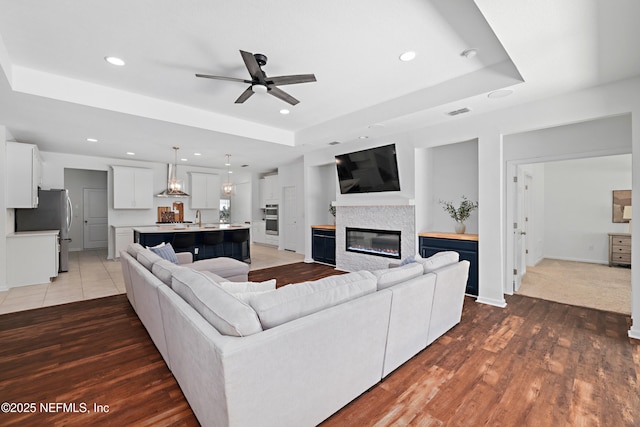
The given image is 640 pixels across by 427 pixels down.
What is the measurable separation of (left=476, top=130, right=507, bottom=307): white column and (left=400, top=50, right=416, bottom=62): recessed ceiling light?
1699 mm

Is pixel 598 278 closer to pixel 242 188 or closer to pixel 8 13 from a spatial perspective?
pixel 8 13

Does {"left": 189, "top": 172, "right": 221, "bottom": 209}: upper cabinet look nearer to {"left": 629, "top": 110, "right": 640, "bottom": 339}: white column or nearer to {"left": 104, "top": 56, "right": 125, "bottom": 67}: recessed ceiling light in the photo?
{"left": 104, "top": 56, "right": 125, "bottom": 67}: recessed ceiling light

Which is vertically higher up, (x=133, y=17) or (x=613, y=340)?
(x=133, y=17)


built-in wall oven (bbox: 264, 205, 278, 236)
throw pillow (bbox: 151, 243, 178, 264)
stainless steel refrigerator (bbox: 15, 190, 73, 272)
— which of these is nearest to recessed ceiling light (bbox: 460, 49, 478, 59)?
throw pillow (bbox: 151, 243, 178, 264)

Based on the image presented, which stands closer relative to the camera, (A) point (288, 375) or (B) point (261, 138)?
(A) point (288, 375)

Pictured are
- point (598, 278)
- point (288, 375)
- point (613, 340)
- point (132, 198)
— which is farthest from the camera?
point (132, 198)

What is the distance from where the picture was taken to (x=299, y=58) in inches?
113

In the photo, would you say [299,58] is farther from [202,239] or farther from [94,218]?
[94,218]

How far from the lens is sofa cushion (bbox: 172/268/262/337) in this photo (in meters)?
1.37

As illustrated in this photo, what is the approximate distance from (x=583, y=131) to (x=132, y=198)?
29.4ft

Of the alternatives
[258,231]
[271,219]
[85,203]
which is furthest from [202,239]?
[85,203]

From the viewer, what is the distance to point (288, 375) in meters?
1.43

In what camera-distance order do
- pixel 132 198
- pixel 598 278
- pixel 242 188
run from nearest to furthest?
pixel 598 278 → pixel 132 198 → pixel 242 188

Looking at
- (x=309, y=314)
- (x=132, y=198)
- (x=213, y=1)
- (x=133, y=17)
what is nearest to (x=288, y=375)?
(x=309, y=314)
